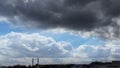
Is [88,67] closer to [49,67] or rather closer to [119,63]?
[119,63]

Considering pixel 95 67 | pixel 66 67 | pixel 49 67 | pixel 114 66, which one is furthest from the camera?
pixel 49 67

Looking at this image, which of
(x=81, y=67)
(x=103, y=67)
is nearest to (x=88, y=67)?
(x=81, y=67)

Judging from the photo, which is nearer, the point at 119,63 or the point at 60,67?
the point at 119,63

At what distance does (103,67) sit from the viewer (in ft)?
446

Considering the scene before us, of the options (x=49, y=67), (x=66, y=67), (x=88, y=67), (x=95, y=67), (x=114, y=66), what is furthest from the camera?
(x=49, y=67)

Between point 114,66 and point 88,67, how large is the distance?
22402mm

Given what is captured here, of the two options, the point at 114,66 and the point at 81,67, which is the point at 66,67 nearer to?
the point at 81,67

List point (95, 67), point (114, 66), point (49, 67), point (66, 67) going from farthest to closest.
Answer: point (49, 67), point (66, 67), point (95, 67), point (114, 66)

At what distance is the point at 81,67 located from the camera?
6137 inches

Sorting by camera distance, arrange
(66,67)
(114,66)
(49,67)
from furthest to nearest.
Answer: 1. (49,67)
2. (66,67)
3. (114,66)

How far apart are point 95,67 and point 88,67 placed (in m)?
11.8

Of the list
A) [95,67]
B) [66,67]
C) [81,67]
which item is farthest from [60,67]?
[95,67]

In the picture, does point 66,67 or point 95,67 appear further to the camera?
point 66,67

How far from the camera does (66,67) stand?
593 ft
